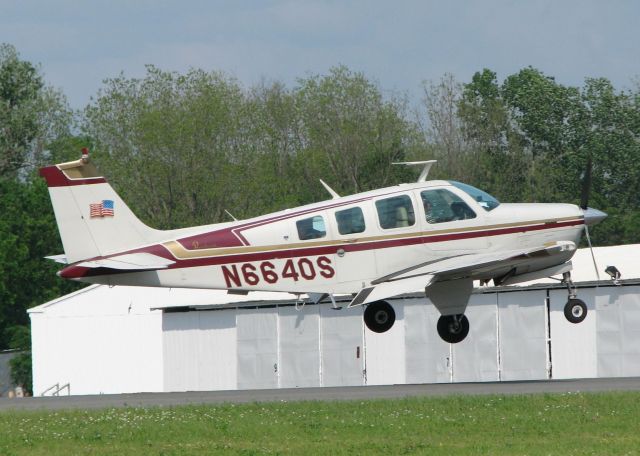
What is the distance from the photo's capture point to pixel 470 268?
23156 millimetres

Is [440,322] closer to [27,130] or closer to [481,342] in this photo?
[481,342]

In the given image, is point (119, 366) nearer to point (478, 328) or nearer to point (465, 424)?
point (478, 328)

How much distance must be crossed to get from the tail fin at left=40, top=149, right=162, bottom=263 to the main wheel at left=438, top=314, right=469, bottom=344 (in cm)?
613

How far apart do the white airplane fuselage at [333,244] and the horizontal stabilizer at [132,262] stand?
0.35 feet

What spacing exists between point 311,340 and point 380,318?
13083 millimetres

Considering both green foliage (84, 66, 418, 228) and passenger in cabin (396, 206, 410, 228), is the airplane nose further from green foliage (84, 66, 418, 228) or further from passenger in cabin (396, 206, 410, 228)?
green foliage (84, 66, 418, 228)

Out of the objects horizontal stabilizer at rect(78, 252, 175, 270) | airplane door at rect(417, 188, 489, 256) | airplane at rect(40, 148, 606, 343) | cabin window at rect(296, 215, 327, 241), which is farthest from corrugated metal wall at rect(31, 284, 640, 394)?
horizontal stabilizer at rect(78, 252, 175, 270)

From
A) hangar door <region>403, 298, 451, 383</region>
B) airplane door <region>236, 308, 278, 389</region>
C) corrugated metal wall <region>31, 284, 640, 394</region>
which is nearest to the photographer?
corrugated metal wall <region>31, 284, 640, 394</region>

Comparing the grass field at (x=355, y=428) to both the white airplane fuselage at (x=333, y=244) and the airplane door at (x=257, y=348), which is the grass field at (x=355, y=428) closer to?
the white airplane fuselage at (x=333, y=244)

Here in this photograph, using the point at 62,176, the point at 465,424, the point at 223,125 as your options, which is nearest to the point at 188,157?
the point at 223,125

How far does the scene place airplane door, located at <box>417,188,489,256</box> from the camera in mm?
23547

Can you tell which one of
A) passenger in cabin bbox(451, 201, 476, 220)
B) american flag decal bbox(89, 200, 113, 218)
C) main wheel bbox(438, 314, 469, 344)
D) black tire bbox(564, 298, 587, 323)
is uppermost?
american flag decal bbox(89, 200, 113, 218)

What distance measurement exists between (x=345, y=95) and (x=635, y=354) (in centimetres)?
5171

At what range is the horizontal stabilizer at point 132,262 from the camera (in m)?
22.8
